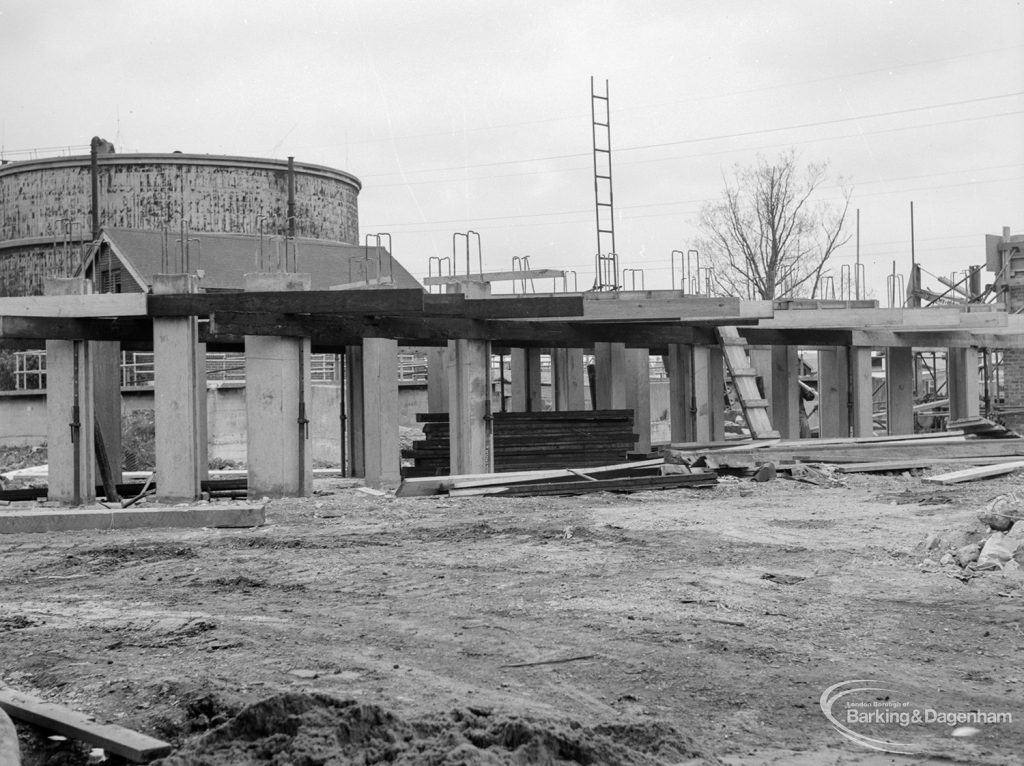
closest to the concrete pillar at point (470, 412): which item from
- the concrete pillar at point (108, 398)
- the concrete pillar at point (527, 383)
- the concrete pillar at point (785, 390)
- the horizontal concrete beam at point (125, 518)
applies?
the concrete pillar at point (108, 398)

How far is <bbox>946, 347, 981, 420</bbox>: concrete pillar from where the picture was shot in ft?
92.6

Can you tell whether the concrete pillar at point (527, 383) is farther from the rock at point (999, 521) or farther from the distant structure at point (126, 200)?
the rock at point (999, 521)

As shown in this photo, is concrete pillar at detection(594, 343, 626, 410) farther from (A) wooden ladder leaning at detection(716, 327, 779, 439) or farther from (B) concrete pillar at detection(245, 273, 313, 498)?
(B) concrete pillar at detection(245, 273, 313, 498)

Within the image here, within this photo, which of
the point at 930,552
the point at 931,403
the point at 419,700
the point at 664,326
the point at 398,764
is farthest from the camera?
the point at 931,403

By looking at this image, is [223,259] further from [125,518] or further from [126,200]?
[125,518]

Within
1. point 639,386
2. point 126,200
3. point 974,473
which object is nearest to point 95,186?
point 126,200

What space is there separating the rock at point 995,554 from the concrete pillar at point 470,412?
34.8 feet

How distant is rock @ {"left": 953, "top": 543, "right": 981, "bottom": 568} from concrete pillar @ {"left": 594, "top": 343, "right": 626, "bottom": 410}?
14.5 metres

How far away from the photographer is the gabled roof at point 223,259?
28222mm

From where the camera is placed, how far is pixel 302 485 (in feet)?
56.4

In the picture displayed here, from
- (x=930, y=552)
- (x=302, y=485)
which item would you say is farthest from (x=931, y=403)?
(x=930, y=552)

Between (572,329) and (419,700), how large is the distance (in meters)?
15.7

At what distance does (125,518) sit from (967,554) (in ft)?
29.0

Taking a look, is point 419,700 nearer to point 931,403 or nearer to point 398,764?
point 398,764
